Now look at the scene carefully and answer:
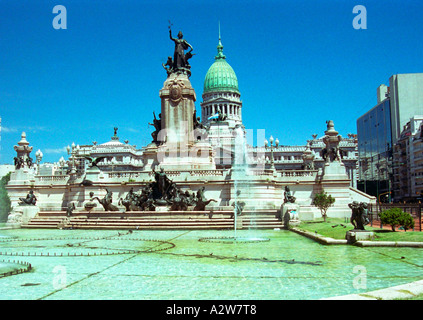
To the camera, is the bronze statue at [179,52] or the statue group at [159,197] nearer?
the statue group at [159,197]

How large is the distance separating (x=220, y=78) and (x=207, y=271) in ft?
413

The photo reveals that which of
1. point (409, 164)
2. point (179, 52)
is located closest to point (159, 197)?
point (179, 52)

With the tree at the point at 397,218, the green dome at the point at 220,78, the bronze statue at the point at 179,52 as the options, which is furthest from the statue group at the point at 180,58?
the green dome at the point at 220,78

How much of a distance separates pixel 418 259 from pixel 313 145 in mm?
101907

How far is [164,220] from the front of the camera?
88.2 ft

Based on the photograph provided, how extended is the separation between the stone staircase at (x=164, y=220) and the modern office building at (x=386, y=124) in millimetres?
58616

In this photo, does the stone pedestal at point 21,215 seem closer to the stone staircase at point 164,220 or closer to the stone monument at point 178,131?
the stone staircase at point 164,220

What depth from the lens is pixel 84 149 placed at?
106 meters

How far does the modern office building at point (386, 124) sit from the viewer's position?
91.1 m

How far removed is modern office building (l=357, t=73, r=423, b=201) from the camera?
299 ft

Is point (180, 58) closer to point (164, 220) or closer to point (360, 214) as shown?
point (164, 220)

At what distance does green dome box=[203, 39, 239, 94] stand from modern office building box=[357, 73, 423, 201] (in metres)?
44.5

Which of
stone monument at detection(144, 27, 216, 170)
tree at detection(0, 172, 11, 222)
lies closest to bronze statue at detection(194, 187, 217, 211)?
stone monument at detection(144, 27, 216, 170)

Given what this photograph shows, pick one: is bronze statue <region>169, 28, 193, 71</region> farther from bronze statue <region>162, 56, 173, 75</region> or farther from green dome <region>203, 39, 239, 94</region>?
green dome <region>203, 39, 239, 94</region>
